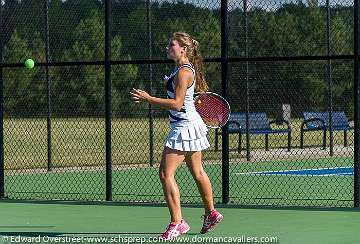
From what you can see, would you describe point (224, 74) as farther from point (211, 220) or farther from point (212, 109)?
point (211, 220)

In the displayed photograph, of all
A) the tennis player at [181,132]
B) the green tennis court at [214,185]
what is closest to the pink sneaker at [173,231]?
the tennis player at [181,132]

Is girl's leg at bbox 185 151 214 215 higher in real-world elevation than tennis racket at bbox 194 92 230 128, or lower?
lower

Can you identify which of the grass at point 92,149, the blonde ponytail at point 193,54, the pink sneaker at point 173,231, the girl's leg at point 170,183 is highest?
the blonde ponytail at point 193,54

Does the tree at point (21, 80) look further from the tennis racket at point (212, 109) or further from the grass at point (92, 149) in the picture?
the tennis racket at point (212, 109)

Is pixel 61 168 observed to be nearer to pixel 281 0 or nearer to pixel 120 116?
pixel 281 0

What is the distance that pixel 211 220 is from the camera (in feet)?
A: 32.8

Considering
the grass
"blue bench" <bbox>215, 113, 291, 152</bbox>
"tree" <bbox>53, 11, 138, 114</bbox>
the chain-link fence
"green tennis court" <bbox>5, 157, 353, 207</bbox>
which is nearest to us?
"green tennis court" <bbox>5, 157, 353, 207</bbox>

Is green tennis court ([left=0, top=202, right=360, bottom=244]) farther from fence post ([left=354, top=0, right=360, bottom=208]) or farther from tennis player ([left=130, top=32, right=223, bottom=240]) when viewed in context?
fence post ([left=354, top=0, right=360, bottom=208])

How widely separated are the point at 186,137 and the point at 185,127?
9cm

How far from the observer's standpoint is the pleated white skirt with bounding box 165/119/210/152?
384 inches

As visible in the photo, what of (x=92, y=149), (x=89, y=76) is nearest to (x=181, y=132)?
(x=92, y=149)

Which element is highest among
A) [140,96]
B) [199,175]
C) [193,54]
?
[193,54]

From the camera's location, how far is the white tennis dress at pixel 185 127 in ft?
32.1

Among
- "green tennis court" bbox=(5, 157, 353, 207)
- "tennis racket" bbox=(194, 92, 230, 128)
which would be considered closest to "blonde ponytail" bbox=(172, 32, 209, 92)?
"tennis racket" bbox=(194, 92, 230, 128)
